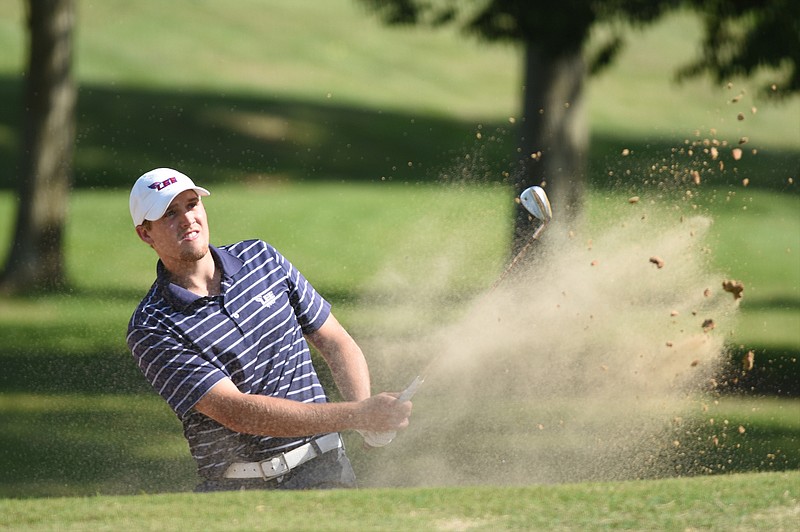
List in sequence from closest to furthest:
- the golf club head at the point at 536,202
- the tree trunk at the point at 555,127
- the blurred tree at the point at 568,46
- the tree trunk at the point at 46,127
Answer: the golf club head at the point at 536,202 < the blurred tree at the point at 568,46 < the tree trunk at the point at 555,127 < the tree trunk at the point at 46,127

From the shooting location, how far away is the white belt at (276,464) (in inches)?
160

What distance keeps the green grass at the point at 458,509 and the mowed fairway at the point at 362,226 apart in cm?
1

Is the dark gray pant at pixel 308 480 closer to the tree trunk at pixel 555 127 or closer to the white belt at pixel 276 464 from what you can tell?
the white belt at pixel 276 464

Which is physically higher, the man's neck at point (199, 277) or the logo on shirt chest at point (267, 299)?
the man's neck at point (199, 277)

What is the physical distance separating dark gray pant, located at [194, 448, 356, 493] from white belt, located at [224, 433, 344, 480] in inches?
0.9

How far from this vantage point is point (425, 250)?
1066cm

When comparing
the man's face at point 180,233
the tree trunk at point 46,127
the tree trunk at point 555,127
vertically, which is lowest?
the man's face at point 180,233

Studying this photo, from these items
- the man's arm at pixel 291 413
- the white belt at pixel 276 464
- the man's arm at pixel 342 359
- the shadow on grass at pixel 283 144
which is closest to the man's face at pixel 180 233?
the man's arm at pixel 291 413

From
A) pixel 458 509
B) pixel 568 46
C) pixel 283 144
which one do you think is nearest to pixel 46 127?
pixel 568 46

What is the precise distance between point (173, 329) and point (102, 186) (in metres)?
15.6

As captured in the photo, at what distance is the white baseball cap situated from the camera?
13.1ft

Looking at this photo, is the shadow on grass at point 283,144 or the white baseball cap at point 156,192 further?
the shadow on grass at point 283,144

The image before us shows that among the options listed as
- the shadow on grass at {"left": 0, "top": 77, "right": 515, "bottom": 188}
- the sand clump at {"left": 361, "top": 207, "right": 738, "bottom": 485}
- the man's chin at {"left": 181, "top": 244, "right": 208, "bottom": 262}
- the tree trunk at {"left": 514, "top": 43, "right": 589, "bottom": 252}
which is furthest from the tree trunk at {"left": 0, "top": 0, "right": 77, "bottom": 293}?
the shadow on grass at {"left": 0, "top": 77, "right": 515, "bottom": 188}

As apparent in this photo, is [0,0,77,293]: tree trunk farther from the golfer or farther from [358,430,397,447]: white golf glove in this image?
[358,430,397,447]: white golf glove
